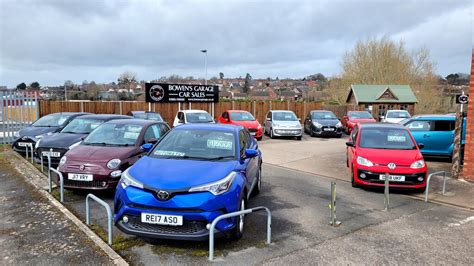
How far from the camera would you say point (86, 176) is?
6.38 m

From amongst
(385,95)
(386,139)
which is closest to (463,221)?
(386,139)

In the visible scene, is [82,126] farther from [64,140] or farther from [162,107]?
[162,107]

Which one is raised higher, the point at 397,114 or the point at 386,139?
the point at 397,114

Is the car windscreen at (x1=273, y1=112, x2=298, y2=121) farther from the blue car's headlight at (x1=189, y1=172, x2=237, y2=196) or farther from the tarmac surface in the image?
the blue car's headlight at (x1=189, y1=172, x2=237, y2=196)

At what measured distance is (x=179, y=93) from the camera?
75.3ft

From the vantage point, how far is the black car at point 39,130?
10.9 meters

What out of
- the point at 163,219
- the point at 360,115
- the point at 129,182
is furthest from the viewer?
the point at 360,115

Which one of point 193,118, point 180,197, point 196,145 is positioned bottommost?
point 180,197

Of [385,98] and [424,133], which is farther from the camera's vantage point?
[385,98]

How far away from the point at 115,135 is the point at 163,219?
4.17 metres

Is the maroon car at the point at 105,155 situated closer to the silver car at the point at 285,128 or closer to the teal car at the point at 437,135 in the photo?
the teal car at the point at 437,135

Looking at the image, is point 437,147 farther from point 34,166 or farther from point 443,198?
point 34,166

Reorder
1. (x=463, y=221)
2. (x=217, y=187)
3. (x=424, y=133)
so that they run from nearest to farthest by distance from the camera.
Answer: (x=217, y=187) < (x=463, y=221) < (x=424, y=133)

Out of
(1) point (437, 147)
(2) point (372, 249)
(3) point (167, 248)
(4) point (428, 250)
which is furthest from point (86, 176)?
(1) point (437, 147)
